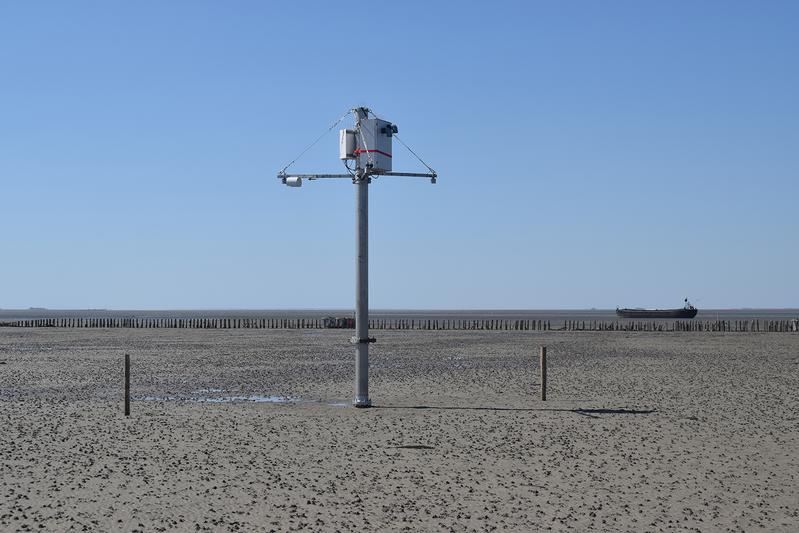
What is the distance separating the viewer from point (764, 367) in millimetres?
36250

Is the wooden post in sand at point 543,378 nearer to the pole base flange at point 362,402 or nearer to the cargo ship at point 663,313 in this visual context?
the pole base flange at point 362,402

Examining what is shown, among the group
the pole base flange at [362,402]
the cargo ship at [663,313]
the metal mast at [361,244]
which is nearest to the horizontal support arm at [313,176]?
the metal mast at [361,244]

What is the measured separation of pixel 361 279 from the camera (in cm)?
2155

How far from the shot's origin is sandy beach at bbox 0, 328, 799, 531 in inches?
428

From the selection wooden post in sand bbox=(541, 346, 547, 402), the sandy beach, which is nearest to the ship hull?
the sandy beach

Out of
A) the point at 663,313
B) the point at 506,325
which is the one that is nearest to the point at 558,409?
the point at 506,325

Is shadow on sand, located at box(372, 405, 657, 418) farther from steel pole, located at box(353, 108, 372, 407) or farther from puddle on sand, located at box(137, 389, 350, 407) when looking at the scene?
puddle on sand, located at box(137, 389, 350, 407)

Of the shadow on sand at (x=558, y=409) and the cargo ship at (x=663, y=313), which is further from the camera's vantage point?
the cargo ship at (x=663, y=313)

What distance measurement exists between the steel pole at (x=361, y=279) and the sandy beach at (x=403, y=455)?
25.3 inches

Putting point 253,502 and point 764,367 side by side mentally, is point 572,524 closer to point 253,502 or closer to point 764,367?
point 253,502

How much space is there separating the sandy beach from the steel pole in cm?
64

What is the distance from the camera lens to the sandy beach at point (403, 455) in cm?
1088

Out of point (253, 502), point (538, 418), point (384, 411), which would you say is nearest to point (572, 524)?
point (253, 502)

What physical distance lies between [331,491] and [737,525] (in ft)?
16.8
